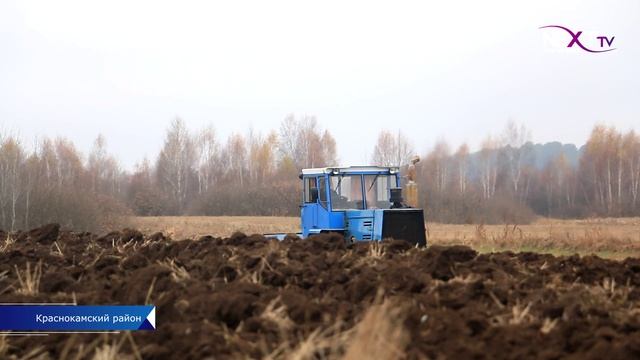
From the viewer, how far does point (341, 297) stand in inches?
230

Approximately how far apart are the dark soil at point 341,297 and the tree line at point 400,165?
133ft

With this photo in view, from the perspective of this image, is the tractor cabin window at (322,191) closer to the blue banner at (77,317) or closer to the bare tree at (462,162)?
the blue banner at (77,317)

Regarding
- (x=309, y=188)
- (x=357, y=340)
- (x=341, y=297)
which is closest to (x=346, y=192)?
(x=309, y=188)

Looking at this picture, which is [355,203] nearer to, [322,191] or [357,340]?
[322,191]

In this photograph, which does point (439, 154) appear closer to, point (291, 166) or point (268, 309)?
point (291, 166)

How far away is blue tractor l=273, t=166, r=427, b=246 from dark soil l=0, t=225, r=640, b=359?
213 inches

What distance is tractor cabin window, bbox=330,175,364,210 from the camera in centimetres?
1475

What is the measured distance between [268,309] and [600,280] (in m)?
3.38

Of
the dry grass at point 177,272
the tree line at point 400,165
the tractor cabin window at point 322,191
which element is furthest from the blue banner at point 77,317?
the tree line at point 400,165

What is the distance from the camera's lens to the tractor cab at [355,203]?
14094 mm

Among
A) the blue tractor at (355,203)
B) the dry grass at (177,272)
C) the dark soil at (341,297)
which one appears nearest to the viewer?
the dark soil at (341,297)

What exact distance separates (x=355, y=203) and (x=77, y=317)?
9.70 meters

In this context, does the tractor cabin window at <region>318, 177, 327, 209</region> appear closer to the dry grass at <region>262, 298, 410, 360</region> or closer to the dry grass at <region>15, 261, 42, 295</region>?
the dry grass at <region>15, 261, 42, 295</region>

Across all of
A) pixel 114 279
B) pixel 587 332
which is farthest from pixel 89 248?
pixel 587 332
